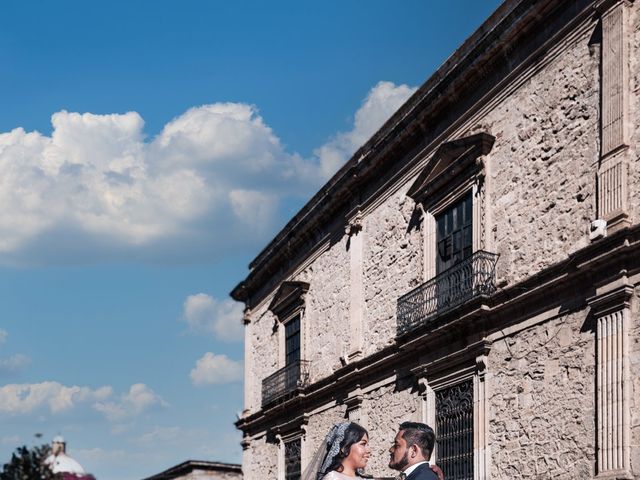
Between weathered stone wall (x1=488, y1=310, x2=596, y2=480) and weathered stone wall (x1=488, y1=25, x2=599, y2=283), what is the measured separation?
0.99m

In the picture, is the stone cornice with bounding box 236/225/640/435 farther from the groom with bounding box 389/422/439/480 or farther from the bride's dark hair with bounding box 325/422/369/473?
the bride's dark hair with bounding box 325/422/369/473

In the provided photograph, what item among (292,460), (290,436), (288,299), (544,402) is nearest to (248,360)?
(288,299)

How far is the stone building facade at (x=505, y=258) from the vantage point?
13039 mm

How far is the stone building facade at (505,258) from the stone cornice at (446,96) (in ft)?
0.11

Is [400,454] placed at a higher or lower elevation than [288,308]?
lower

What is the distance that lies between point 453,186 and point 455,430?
3735 millimetres

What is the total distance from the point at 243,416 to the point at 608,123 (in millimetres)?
16768

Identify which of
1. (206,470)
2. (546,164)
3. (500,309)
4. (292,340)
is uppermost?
(546,164)

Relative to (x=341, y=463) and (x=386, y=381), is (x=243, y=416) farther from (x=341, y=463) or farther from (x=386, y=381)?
(x=341, y=463)

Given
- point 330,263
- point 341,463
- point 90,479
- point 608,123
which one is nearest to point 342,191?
point 330,263

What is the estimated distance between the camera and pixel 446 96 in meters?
17.2

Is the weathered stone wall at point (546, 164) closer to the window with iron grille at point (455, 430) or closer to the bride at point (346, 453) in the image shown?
the window with iron grille at point (455, 430)

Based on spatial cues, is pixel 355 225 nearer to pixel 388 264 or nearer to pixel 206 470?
pixel 388 264

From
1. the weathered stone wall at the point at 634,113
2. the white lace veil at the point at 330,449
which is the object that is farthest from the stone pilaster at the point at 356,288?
the white lace veil at the point at 330,449
